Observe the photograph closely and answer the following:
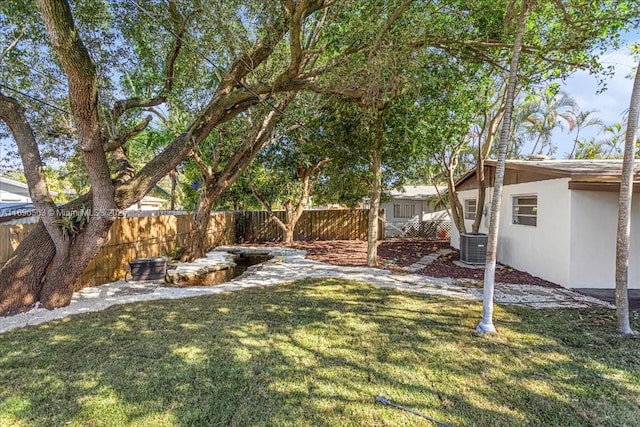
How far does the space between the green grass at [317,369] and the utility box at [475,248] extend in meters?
3.80

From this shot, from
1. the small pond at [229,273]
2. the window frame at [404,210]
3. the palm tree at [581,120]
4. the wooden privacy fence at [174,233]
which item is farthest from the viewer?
the palm tree at [581,120]

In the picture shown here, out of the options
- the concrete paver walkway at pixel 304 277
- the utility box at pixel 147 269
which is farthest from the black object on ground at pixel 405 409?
the utility box at pixel 147 269

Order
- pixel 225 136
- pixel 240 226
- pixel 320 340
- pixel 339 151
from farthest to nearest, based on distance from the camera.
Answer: pixel 240 226
pixel 225 136
pixel 339 151
pixel 320 340

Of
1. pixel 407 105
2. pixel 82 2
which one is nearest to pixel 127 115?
pixel 82 2

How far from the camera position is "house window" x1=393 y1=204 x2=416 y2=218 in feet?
63.2

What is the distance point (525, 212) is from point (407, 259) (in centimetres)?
333

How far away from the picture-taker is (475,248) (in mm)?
8633

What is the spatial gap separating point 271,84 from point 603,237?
6.84m

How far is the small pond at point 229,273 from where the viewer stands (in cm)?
742

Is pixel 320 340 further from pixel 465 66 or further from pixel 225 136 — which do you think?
pixel 225 136

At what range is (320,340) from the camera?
380 centimetres

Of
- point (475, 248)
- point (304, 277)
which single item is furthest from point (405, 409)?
point (475, 248)

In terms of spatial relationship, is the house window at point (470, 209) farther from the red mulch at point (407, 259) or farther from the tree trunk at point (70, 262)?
the tree trunk at point (70, 262)

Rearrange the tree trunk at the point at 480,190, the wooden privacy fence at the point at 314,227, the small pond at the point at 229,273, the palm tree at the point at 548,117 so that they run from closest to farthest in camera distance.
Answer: the small pond at the point at 229,273
the tree trunk at the point at 480,190
the wooden privacy fence at the point at 314,227
the palm tree at the point at 548,117
